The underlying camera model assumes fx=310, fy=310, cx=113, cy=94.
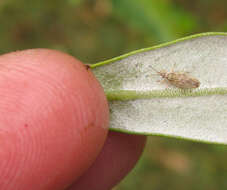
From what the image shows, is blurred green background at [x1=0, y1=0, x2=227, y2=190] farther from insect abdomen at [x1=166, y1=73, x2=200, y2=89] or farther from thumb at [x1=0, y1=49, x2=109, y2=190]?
thumb at [x1=0, y1=49, x2=109, y2=190]

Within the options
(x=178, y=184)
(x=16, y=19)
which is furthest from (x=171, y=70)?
(x=16, y=19)

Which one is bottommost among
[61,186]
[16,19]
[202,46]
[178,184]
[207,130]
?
[178,184]

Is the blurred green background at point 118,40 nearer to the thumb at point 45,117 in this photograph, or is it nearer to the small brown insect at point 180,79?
the small brown insect at point 180,79

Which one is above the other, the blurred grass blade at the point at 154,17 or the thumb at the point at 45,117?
the blurred grass blade at the point at 154,17

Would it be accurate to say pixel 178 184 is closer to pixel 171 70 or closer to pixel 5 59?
pixel 171 70

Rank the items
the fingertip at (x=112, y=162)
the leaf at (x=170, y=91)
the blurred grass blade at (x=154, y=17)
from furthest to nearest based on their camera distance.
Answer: the blurred grass blade at (x=154, y=17)
the fingertip at (x=112, y=162)
the leaf at (x=170, y=91)

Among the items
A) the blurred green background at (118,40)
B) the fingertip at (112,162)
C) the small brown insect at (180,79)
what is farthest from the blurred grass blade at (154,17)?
the small brown insect at (180,79)
